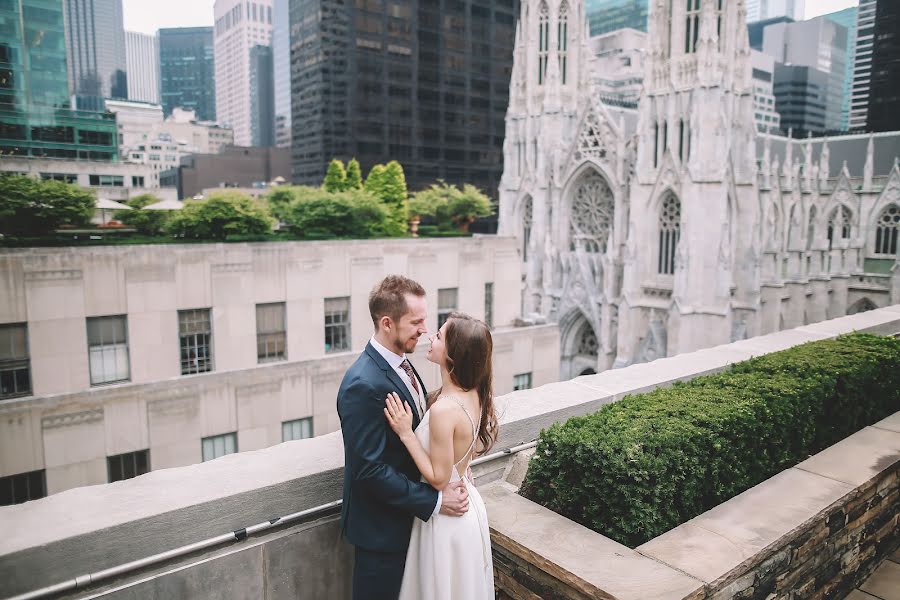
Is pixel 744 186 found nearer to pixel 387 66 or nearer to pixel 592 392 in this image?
pixel 592 392

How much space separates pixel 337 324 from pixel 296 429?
4.07 metres

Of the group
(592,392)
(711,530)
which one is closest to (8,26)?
(592,392)

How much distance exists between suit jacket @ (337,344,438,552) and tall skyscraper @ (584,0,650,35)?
162 meters

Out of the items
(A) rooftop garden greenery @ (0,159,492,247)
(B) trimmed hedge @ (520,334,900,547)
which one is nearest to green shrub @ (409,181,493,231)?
(A) rooftop garden greenery @ (0,159,492,247)

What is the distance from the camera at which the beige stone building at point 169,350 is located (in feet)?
49.6

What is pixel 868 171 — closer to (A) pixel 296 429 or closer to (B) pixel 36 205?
(A) pixel 296 429

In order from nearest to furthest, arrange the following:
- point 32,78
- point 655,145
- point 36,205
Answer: point 36,205, point 32,78, point 655,145

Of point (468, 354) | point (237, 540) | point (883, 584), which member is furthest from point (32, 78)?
point (883, 584)

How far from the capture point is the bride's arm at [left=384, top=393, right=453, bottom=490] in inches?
142

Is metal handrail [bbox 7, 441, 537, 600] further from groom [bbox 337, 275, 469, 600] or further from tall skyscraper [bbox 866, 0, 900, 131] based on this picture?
tall skyscraper [bbox 866, 0, 900, 131]

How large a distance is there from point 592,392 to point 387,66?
67339 millimetres

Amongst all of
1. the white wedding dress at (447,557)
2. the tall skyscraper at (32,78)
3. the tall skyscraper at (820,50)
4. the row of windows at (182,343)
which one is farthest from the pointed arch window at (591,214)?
the tall skyscraper at (820,50)

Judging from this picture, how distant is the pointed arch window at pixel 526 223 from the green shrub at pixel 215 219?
99.4 ft

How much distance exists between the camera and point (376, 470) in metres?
3.59
